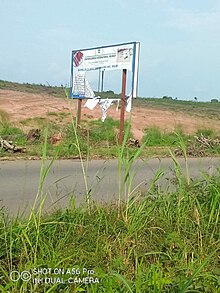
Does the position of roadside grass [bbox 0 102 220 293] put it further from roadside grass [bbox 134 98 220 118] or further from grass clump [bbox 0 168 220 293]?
roadside grass [bbox 134 98 220 118]

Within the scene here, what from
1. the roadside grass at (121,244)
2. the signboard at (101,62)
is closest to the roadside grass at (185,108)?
the signboard at (101,62)

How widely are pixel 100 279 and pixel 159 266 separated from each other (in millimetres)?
614

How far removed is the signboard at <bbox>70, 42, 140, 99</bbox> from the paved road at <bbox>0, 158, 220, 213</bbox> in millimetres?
3530

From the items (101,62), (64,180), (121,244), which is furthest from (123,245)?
(101,62)

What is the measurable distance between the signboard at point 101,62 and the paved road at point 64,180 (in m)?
3.53

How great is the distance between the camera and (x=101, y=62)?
15148 millimetres

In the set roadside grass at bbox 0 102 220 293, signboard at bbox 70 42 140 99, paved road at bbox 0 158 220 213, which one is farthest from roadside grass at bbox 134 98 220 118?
roadside grass at bbox 0 102 220 293

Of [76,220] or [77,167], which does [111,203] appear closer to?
[76,220]

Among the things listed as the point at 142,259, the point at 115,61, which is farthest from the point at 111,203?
the point at 115,61

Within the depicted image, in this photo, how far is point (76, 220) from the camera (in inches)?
168

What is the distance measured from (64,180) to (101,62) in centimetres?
734

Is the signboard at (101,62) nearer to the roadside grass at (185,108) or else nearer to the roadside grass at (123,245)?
the roadside grass at (123,245)

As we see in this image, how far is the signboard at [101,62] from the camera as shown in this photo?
547 inches

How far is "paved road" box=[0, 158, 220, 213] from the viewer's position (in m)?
6.21
